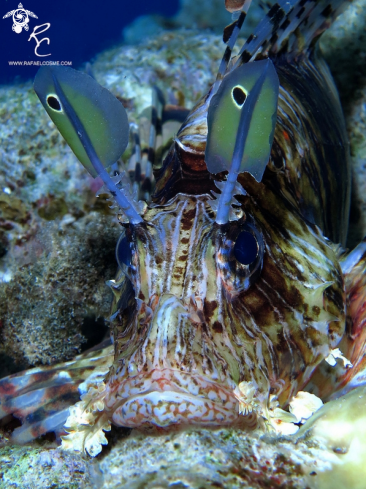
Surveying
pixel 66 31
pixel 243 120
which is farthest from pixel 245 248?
pixel 66 31

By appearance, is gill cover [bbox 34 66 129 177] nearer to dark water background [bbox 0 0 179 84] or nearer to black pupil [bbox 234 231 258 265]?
black pupil [bbox 234 231 258 265]

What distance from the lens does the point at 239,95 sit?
1606 millimetres

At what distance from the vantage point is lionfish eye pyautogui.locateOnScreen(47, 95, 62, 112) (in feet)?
5.55

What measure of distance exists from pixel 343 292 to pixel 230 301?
1003 mm

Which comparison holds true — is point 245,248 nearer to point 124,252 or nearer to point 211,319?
point 211,319

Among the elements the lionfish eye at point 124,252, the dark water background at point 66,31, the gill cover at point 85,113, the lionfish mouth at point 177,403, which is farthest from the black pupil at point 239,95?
the dark water background at point 66,31

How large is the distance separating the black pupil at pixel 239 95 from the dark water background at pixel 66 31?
17.8 feet

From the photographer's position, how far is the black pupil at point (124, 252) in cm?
218

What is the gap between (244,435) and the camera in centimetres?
149

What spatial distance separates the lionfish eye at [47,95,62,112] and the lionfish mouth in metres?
1.21

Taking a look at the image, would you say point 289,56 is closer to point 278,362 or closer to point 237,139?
point 237,139

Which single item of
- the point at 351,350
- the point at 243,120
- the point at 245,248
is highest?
the point at 243,120

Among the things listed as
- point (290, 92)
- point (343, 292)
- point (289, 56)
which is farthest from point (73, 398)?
point (289, 56)

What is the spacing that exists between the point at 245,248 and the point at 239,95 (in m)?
0.75
